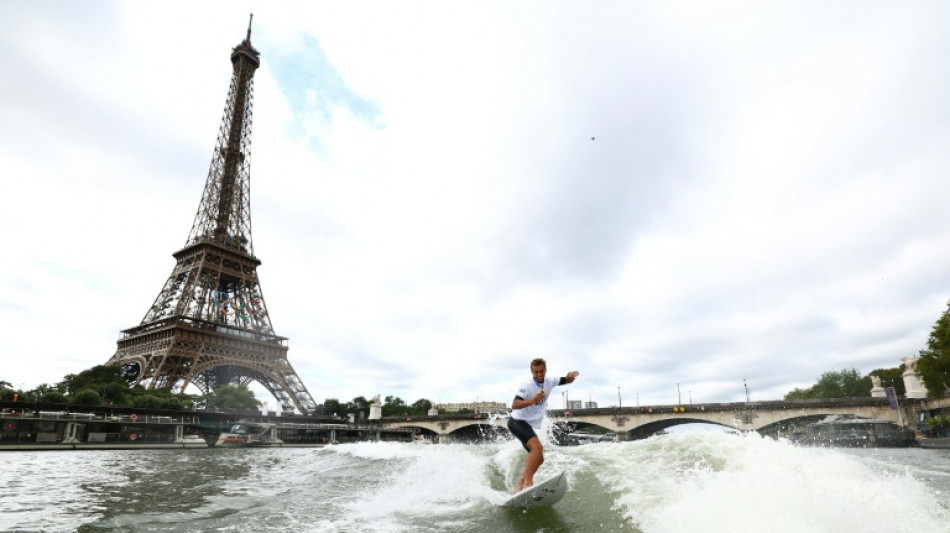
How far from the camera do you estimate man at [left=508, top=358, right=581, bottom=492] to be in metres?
7.43

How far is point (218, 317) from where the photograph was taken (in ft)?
214

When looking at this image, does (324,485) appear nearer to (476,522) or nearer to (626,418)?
(476,522)

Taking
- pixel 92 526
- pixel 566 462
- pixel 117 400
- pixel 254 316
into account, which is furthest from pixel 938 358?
pixel 117 400

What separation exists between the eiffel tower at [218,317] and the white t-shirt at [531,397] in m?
58.2

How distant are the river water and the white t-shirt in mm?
1202

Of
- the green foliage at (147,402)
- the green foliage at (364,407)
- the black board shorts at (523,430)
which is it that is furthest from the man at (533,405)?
the green foliage at (364,407)

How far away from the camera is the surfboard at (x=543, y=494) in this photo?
6652 millimetres

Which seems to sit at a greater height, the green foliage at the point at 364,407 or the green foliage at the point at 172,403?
the green foliage at the point at 172,403

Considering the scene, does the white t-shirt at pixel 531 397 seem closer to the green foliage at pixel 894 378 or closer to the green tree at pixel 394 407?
the green foliage at pixel 894 378

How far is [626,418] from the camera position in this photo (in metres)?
71.6

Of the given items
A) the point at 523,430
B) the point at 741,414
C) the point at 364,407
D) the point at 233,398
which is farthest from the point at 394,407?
→ the point at 523,430

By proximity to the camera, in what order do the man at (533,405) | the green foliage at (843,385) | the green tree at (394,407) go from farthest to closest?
the green tree at (394,407), the green foliage at (843,385), the man at (533,405)

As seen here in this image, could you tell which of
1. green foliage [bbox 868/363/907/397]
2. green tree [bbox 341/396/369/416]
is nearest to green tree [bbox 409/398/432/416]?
green tree [bbox 341/396/369/416]

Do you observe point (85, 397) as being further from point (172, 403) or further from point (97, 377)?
point (97, 377)
